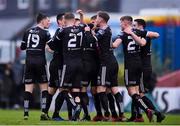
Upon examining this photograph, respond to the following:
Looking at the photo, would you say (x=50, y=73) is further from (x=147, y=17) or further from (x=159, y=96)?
(x=147, y=17)

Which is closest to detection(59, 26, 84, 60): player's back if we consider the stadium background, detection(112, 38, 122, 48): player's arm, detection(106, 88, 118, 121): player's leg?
detection(112, 38, 122, 48): player's arm

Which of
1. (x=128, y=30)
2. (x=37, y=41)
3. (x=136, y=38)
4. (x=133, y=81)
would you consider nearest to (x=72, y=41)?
(x=37, y=41)

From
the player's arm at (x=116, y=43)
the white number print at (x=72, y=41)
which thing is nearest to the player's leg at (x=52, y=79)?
the white number print at (x=72, y=41)

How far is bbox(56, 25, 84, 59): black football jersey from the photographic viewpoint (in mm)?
19953

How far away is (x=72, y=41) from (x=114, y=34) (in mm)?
10632

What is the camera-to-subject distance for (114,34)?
100ft

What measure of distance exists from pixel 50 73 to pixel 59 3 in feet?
67.1

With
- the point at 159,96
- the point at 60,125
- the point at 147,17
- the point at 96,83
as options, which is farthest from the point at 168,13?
the point at 60,125

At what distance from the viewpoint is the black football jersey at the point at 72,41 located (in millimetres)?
19953

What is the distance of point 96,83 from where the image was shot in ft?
67.8

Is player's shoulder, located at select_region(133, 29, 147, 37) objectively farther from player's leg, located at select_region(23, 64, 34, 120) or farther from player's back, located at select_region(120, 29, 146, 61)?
player's leg, located at select_region(23, 64, 34, 120)

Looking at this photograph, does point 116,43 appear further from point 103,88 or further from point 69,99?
point 69,99

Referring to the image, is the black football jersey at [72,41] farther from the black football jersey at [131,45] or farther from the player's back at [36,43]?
the black football jersey at [131,45]

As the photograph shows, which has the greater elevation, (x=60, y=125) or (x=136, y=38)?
(x=136, y=38)
